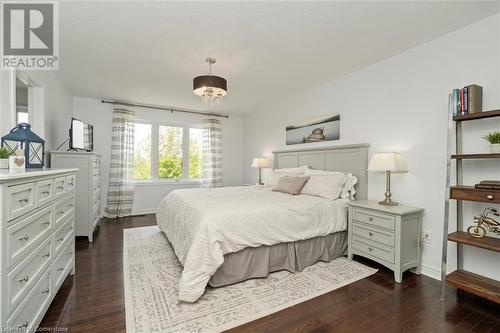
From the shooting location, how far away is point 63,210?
1.99m

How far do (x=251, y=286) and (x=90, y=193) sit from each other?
2.80 meters

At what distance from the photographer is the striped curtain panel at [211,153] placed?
5672 millimetres

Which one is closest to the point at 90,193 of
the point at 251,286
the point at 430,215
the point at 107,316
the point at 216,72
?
the point at 107,316

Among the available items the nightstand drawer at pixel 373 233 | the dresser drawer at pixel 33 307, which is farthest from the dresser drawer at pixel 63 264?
the nightstand drawer at pixel 373 233

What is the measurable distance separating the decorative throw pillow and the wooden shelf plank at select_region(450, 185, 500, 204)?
1600mm

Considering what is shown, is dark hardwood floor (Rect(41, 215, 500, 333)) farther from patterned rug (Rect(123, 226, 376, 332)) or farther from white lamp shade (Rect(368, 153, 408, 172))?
white lamp shade (Rect(368, 153, 408, 172))

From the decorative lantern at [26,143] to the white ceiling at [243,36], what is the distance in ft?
3.49

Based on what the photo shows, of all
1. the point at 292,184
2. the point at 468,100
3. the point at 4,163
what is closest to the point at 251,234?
the point at 292,184

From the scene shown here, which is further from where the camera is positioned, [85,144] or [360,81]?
[85,144]

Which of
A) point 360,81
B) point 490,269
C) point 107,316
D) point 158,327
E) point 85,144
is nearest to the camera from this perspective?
point 158,327

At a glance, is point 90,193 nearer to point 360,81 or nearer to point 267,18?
point 267,18

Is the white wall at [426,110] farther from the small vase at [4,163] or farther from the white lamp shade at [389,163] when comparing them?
the small vase at [4,163]

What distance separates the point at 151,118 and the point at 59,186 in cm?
360

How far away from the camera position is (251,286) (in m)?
2.13
